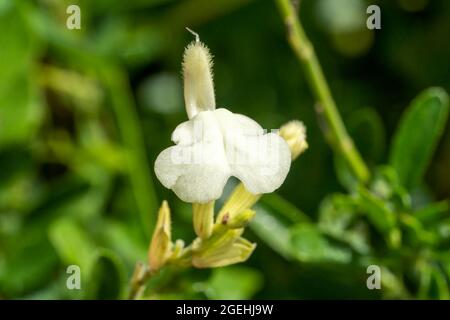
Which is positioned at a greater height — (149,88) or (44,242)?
(149,88)

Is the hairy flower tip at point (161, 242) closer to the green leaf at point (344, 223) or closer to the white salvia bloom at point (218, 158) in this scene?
the white salvia bloom at point (218, 158)

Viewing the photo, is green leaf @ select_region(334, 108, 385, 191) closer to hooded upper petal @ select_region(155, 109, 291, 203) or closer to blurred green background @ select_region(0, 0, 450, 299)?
blurred green background @ select_region(0, 0, 450, 299)

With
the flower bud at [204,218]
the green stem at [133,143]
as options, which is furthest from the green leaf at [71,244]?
the flower bud at [204,218]

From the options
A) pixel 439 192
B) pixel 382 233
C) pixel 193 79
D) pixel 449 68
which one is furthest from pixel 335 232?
pixel 449 68

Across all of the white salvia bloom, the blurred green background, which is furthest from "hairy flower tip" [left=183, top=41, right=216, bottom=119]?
the blurred green background

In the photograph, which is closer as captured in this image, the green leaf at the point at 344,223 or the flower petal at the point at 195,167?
the flower petal at the point at 195,167

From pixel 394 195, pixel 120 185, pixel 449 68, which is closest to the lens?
pixel 394 195
